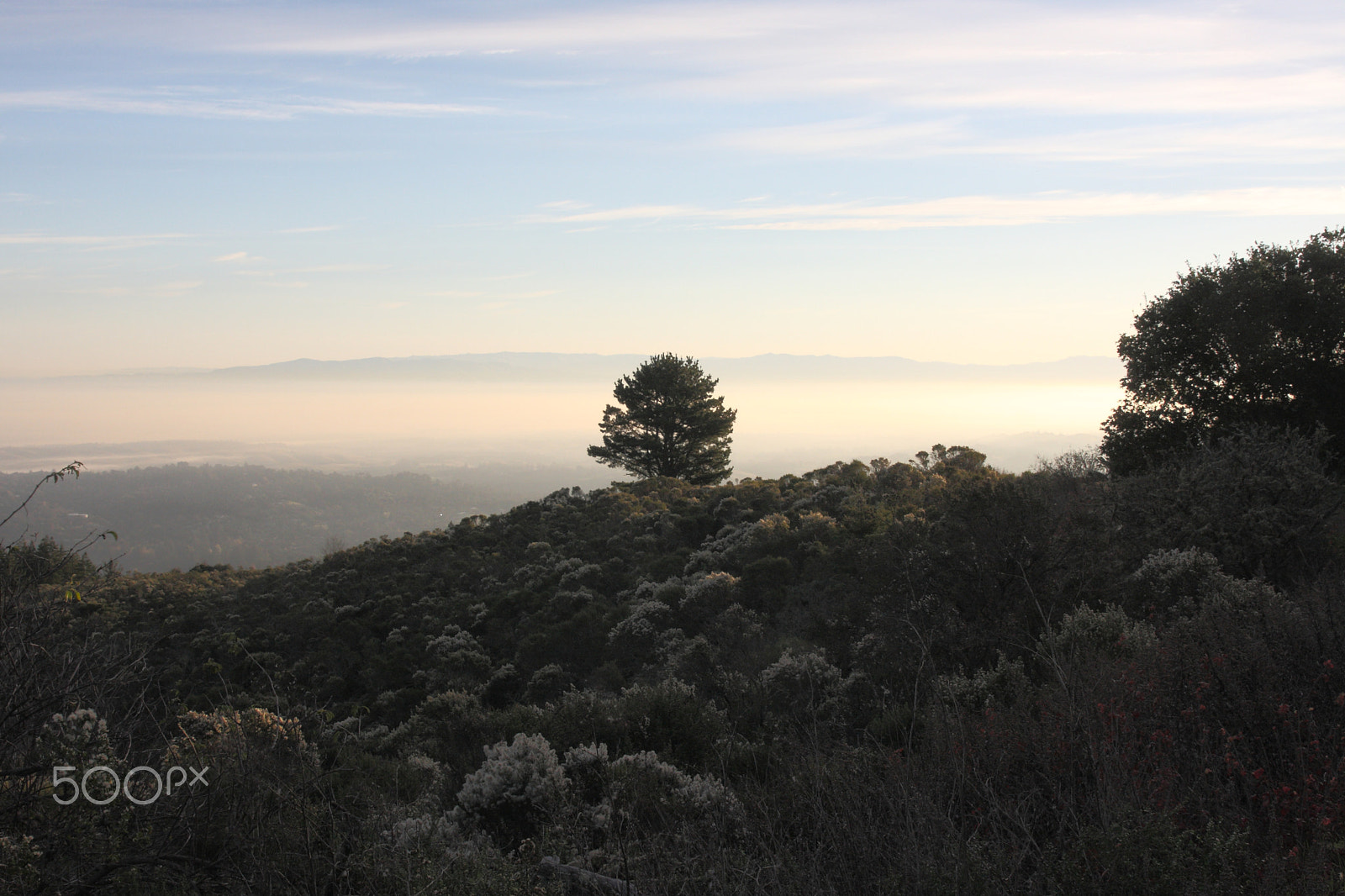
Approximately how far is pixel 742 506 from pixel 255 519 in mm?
100537

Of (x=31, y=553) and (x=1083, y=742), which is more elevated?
(x=31, y=553)

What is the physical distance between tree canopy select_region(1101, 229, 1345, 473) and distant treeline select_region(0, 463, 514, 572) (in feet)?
209

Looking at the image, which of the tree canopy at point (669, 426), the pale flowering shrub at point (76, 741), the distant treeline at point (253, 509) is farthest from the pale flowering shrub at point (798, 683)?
the distant treeline at point (253, 509)

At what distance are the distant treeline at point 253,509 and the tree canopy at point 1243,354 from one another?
63.8 m

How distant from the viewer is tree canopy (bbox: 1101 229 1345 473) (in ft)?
59.3

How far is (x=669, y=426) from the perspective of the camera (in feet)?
116

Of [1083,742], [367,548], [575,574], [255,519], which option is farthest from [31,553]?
[255,519]

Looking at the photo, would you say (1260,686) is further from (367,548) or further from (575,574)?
(367,548)

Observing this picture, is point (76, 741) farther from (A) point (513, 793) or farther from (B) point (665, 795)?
(B) point (665, 795)

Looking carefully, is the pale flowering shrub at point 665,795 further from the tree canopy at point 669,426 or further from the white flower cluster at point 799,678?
the tree canopy at point 669,426

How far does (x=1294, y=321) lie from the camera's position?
1842 centimetres

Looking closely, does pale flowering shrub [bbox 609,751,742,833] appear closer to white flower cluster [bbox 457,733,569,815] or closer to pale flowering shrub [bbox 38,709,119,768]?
white flower cluster [bbox 457,733,569,815]

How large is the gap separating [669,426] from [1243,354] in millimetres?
22216

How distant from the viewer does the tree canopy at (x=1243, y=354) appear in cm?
1808
